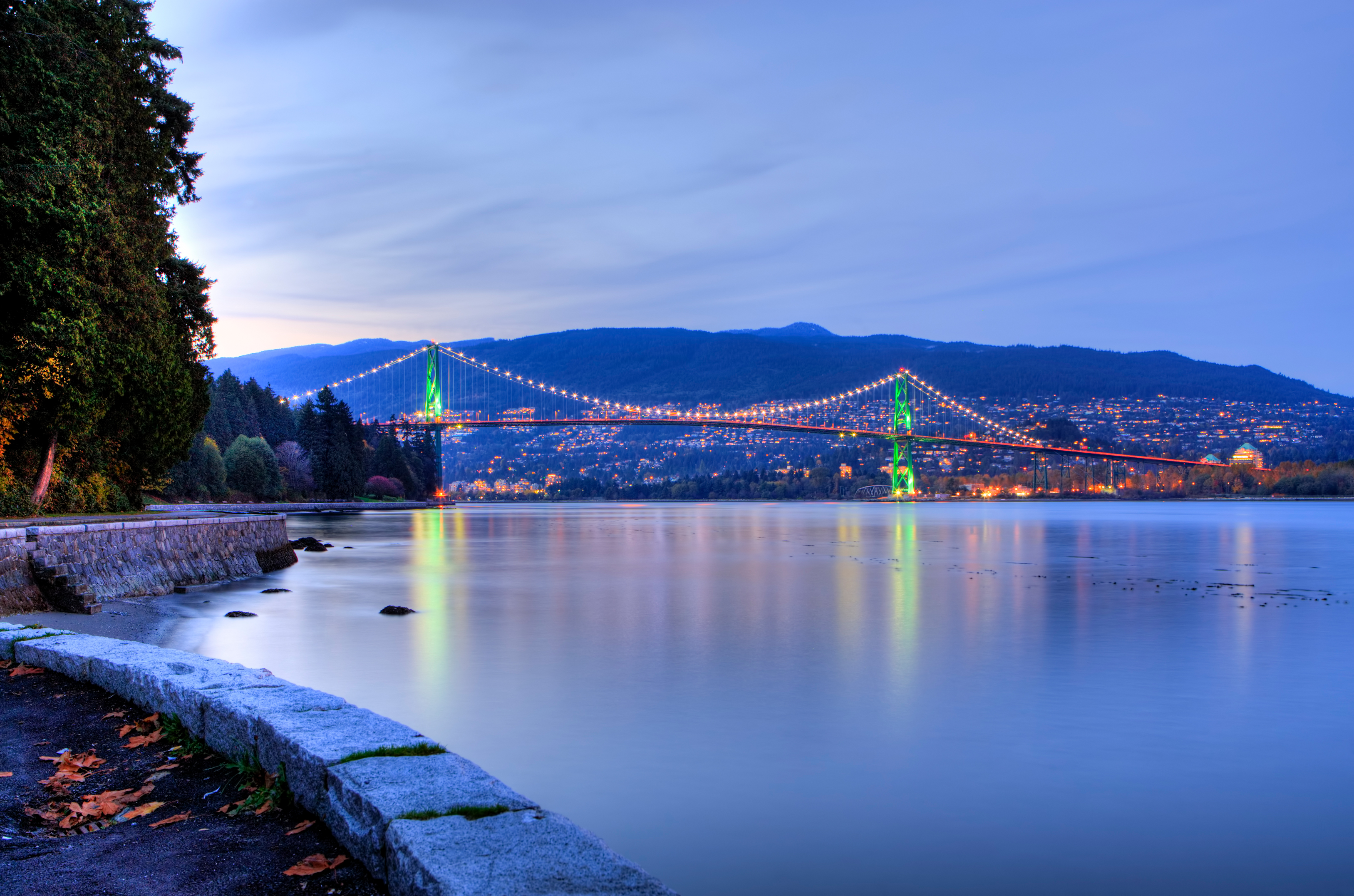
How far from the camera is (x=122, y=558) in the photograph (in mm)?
12383

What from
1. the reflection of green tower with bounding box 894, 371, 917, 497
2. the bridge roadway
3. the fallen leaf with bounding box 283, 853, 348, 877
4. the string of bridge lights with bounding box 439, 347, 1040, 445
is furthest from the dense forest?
the fallen leaf with bounding box 283, 853, 348, 877

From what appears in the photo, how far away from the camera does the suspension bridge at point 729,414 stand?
6003 centimetres

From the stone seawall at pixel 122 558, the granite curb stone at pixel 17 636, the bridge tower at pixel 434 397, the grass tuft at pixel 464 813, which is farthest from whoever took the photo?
the bridge tower at pixel 434 397

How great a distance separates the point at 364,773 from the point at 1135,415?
103766 millimetres

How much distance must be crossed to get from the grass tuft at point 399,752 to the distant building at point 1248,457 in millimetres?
87391

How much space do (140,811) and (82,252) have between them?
11.4m

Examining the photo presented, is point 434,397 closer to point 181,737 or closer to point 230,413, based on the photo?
point 230,413

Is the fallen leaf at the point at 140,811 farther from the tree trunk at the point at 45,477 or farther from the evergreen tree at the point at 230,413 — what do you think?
the evergreen tree at the point at 230,413

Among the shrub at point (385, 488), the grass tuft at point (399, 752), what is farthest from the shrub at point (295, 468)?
the grass tuft at point (399, 752)

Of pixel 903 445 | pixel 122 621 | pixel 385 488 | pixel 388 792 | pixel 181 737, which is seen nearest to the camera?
pixel 388 792

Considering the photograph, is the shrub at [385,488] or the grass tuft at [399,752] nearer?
the grass tuft at [399,752]

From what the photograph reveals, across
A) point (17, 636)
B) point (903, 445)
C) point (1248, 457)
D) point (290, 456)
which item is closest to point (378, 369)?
point (290, 456)

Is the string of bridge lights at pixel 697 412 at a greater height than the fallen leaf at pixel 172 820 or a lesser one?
greater

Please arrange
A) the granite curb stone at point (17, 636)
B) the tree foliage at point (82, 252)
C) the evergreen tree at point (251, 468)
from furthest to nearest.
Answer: the evergreen tree at point (251, 468) < the tree foliage at point (82, 252) < the granite curb stone at point (17, 636)
